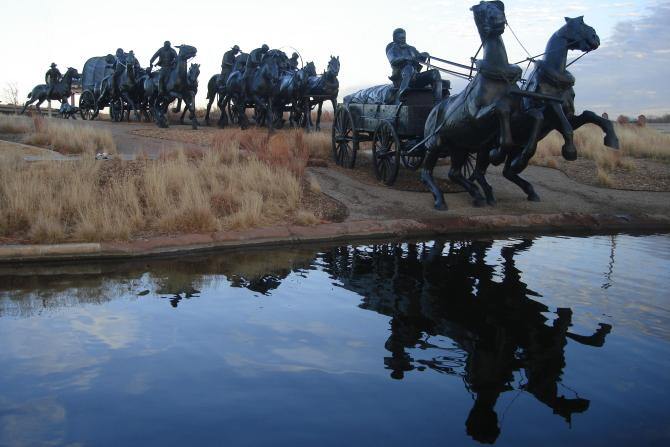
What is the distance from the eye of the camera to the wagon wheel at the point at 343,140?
47.6 ft

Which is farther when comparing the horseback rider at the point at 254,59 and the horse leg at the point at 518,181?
the horseback rider at the point at 254,59

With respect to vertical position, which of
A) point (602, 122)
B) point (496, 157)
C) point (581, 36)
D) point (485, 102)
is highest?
point (581, 36)

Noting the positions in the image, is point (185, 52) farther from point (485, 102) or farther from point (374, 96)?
point (485, 102)

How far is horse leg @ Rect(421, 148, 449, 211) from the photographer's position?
1052 centimetres

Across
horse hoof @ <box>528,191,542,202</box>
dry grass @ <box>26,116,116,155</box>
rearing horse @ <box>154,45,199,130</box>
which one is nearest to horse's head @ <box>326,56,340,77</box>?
rearing horse @ <box>154,45,199,130</box>

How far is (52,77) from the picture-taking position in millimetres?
29922

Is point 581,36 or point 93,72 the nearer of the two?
point 581,36

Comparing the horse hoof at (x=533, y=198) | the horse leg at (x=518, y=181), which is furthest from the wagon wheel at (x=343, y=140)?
the horse hoof at (x=533, y=198)

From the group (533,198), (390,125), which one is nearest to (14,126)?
(390,125)

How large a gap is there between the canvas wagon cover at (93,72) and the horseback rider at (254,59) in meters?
13.5

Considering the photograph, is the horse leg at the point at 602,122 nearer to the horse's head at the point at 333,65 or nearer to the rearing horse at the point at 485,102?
the rearing horse at the point at 485,102

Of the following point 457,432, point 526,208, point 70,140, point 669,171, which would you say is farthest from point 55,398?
point 669,171

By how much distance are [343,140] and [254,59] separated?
769cm

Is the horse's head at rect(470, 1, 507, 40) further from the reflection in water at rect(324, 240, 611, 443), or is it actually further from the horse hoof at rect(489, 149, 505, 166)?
the reflection in water at rect(324, 240, 611, 443)
